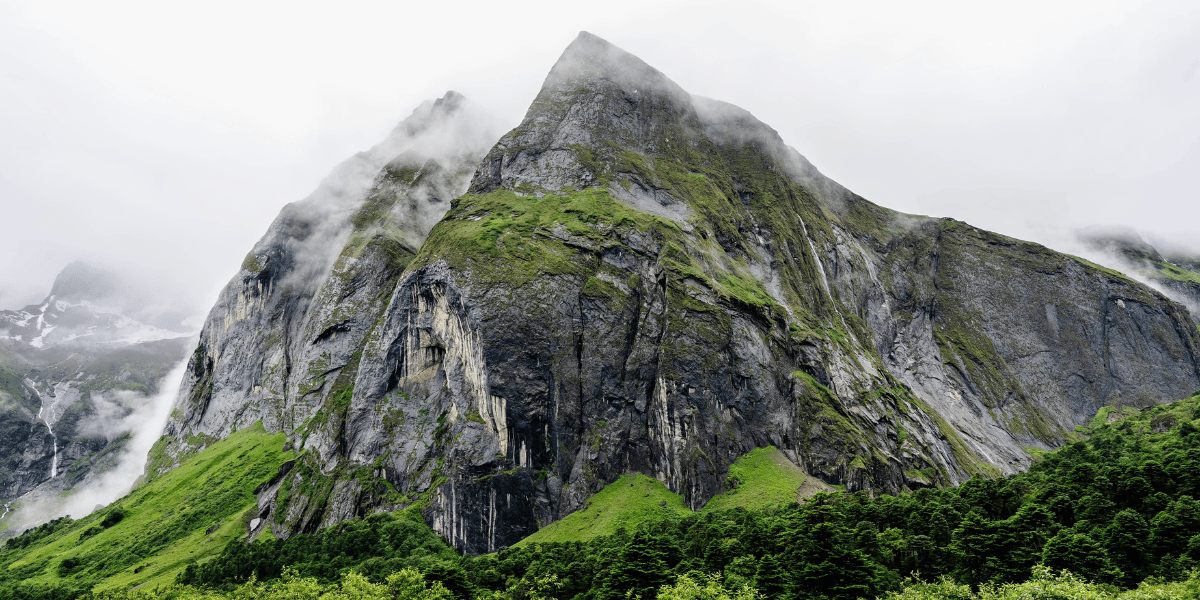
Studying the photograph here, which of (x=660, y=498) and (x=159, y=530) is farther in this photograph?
(x=159, y=530)

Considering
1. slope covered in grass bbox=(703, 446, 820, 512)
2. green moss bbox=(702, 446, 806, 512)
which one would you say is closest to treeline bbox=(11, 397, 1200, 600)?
green moss bbox=(702, 446, 806, 512)

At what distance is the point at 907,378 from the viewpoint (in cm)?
18762

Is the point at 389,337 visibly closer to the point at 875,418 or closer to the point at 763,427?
the point at 763,427

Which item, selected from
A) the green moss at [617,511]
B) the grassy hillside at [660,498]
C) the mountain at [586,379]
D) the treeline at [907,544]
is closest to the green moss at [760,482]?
the grassy hillside at [660,498]

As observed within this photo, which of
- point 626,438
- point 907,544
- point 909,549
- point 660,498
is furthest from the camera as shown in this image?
point 626,438

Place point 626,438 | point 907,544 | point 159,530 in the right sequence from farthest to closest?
point 159,530, point 626,438, point 907,544

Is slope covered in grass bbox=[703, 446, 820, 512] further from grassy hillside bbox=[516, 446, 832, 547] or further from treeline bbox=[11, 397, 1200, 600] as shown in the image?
treeline bbox=[11, 397, 1200, 600]

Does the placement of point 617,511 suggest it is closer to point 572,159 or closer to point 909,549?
point 909,549

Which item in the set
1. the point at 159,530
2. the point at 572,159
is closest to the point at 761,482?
the point at 572,159

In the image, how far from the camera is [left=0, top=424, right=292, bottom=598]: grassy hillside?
5177 inches

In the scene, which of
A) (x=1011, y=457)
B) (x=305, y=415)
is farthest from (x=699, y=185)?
(x=305, y=415)

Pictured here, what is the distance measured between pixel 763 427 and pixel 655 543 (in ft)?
222

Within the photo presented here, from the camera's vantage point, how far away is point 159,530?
146000 millimetres

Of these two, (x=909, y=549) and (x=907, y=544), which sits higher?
(x=907, y=544)
